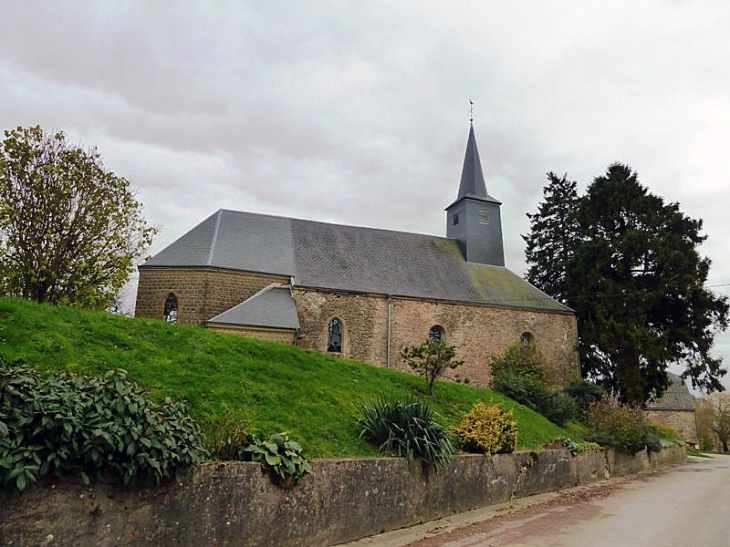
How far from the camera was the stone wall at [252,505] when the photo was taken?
15.0ft

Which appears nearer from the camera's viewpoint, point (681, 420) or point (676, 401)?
point (681, 420)

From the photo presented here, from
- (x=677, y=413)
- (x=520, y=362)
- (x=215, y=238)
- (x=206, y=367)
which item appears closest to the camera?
(x=206, y=367)

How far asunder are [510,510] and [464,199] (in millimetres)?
23425

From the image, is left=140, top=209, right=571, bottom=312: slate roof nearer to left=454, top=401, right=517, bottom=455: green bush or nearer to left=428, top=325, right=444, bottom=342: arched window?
left=428, top=325, right=444, bottom=342: arched window

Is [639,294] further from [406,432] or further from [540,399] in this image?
[406,432]

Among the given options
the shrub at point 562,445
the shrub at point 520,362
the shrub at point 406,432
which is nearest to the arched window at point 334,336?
the shrub at point 520,362

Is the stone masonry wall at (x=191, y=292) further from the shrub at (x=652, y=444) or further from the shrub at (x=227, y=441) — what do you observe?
the shrub at (x=652, y=444)

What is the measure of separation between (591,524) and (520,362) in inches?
616

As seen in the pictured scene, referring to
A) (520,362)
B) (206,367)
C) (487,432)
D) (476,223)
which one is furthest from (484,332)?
(206,367)

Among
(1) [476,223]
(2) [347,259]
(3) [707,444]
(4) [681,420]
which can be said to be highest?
(1) [476,223]

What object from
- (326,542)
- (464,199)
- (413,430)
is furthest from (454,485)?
(464,199)

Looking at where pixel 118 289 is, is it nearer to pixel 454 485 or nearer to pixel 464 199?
pixel 454 485

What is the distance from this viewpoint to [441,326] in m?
26.0

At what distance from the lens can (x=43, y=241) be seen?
16.2 meters
